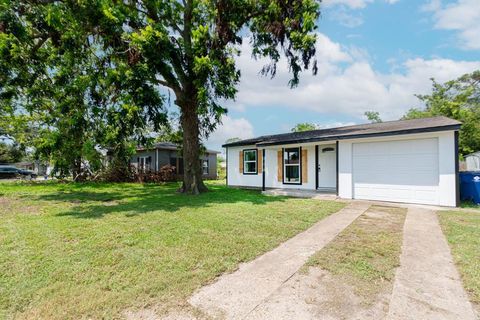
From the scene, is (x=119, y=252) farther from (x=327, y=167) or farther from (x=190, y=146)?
(x=327, y=167)

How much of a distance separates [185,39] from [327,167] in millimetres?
8551

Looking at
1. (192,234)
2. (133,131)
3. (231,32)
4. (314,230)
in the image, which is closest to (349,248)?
(314,230)

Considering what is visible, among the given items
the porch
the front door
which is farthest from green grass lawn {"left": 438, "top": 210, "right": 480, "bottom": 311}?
the front door

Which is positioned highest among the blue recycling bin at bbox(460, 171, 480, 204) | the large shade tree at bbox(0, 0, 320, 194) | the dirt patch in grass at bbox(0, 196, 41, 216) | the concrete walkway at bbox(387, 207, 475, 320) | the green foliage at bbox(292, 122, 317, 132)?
the green foliage at bbox(292, 122, 317, 132)

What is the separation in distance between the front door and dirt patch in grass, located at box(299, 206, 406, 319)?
6062mm

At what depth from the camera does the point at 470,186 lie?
8344 mm

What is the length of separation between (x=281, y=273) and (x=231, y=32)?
9320 mm

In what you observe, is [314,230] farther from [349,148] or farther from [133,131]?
[133,131]

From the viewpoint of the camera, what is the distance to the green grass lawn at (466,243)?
2.98 metres

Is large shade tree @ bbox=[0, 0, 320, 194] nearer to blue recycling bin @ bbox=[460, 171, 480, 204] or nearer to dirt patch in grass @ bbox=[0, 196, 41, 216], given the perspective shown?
dirt patch in grass @ bbox=[0, 196, 41, 216]

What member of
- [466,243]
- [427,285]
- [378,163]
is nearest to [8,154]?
[378,163]

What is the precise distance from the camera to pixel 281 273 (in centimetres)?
322

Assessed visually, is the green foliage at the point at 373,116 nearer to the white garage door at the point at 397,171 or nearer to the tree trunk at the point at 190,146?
the white garage door at the point at 397,171

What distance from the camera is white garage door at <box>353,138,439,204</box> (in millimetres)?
8156
